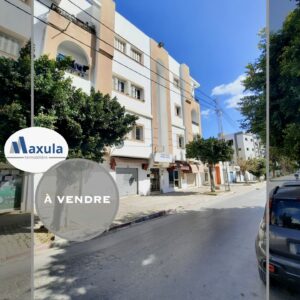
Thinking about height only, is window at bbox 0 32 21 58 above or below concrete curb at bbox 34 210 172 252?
above

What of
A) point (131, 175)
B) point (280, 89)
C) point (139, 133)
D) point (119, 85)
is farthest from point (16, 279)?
point (119, 85)

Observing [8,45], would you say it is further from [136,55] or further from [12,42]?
[136,55]

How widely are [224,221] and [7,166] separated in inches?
358

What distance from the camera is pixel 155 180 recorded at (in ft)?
61.5

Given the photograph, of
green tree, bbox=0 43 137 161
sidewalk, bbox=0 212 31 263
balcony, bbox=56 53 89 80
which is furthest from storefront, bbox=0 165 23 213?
balcony, bbox=56 53 89 80

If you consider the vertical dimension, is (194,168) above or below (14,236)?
above

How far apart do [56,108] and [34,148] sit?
4.61 meters

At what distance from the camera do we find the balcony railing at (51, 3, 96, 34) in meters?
11.5

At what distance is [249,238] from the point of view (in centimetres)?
562

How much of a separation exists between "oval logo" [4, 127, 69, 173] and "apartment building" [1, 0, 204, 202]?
8.72 meters

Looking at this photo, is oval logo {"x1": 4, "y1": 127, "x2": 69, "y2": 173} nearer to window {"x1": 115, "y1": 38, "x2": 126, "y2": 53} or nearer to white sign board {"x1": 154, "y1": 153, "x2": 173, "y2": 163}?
white sign board {"x1": 154, "y1": 153, "x2": 173, "y2": 163}

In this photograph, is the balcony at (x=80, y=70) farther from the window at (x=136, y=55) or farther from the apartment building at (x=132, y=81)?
the window at (x=136, y=55)

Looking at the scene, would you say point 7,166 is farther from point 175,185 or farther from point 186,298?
point 175,185

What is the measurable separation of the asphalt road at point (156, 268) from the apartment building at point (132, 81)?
7323mm
